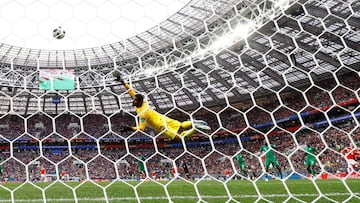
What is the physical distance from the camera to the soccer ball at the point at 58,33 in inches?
143

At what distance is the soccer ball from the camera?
3.62m

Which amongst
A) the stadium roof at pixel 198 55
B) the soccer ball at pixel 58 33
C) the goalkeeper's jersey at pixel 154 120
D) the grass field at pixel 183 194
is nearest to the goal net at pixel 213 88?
the stadium roof at pixel 198 55

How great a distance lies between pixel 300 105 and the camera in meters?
16.3

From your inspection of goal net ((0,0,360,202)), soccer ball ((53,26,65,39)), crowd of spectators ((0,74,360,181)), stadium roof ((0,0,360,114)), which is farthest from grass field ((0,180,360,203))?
crowd of spectators ((0,74,360,181))

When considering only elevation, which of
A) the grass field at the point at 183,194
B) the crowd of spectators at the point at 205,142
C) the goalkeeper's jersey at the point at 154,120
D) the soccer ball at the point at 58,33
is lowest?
the crowd of spectators at the point at 205,142

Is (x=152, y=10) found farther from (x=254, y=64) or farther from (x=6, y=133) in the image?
(x=6, y=133)

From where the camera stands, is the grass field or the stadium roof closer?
the grass field

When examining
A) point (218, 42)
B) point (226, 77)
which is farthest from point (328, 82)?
point (218, 42)

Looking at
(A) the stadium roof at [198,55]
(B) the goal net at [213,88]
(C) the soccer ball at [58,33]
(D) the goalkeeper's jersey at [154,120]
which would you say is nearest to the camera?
(D) the goalkeeper's jersey at [154,120]

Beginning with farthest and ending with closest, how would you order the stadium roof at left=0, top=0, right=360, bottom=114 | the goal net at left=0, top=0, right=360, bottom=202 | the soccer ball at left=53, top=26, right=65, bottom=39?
the stadium roof at left=0, top=0, right=360, bottom=114 → the goal net at left=0, top=0, right=360, bottom=202 → the soccer ball at left=53, top=26, right=65, bottom=39

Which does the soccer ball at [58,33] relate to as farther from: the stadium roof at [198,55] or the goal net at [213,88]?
the stadium roof at [198,55]

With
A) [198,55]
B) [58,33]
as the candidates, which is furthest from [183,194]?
[198,55]

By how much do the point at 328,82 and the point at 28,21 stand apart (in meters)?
13.8

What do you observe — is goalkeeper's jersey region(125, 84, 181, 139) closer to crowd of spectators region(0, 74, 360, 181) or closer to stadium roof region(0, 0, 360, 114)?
stadium roof region(0, 0, 360, 114)
